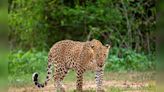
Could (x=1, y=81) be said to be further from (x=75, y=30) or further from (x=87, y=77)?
(x=75, y=30)

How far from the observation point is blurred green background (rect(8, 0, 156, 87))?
1459 centimetres

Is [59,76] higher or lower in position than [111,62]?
higher

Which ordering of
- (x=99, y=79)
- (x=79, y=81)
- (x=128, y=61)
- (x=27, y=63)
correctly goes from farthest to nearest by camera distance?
(x=27, y=63) → (x=128, y=61) → (x=99, y=79) → (x=79, y=81)

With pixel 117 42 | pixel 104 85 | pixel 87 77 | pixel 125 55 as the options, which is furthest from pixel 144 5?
pixel 104 85

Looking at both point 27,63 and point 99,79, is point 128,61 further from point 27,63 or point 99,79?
point 99,79

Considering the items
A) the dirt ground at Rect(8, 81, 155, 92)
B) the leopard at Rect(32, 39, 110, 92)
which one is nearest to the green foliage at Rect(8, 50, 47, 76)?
the dirt ground at Rect(8, 81, 155, 92)

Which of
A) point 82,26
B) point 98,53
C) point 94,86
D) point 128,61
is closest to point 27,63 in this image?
point 128,61

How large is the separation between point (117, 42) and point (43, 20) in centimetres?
331

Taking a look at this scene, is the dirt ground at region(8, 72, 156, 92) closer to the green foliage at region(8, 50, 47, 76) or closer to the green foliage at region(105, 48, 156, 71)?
the green foliage at region(105, 48, 156, 71)

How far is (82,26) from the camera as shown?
1611 cm

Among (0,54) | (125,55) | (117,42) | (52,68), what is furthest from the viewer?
(117,42)

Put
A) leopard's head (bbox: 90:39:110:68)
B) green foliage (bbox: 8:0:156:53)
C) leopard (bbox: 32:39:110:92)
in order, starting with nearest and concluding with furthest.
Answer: leopard (bbox: 32:39:110:92) → leopard's head (bbox: 90:39:110:68) → green foliage (bbox: 8:0:156:53)

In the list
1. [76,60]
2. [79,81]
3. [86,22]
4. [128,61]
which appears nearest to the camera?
[79,81]

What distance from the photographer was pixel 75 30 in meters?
16.2
